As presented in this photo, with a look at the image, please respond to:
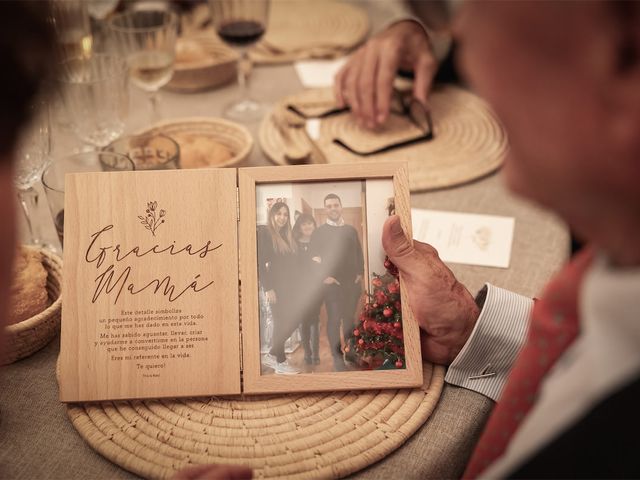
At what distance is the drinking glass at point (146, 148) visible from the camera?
1303mm

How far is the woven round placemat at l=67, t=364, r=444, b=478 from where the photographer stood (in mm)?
857

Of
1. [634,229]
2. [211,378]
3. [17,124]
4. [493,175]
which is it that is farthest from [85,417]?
[493,175]

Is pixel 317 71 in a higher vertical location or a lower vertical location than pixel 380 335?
lower

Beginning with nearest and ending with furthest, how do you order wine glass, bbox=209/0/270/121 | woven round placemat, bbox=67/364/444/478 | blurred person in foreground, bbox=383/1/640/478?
blurred person in foreground, bbox=383/1/640/478
woven round placemat, bbox=67/364/444/478
wine glass, bbox=209/0/270/121

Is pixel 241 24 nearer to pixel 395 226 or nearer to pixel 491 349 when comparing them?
pixel 395 226

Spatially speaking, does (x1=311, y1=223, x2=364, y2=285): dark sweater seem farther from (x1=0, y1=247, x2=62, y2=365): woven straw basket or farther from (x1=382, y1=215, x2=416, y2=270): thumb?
(x1=0, y1=247, x2=62, y2=365): woven straw basket

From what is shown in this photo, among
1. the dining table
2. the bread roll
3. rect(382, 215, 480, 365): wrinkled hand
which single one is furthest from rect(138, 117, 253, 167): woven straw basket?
rect(382, 215, 480, 365): wrinkled hand

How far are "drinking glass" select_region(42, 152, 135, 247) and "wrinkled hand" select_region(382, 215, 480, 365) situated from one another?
0.48m

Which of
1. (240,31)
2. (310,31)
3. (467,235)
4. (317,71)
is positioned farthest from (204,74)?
(467,235)

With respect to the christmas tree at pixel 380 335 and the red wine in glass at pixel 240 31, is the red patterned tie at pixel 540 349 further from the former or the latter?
the red wine in glass at pixel 240 31

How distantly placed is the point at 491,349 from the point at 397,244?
0.20 m

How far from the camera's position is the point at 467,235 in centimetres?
131

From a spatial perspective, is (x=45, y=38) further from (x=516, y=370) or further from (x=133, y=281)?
(x=516, y=370)

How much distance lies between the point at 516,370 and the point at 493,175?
0.77 meters
